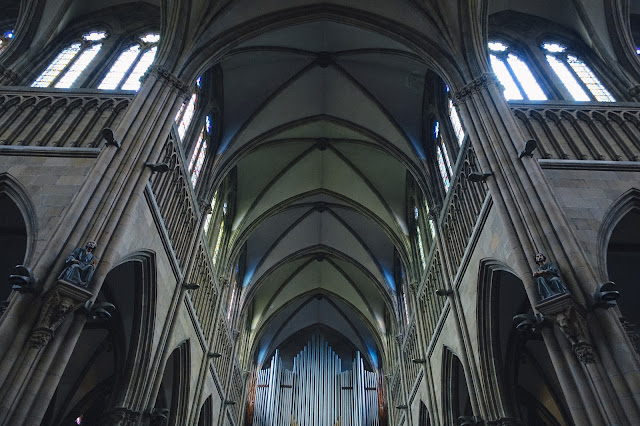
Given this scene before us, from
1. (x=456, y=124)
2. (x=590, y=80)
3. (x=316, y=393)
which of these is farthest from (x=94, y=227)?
(x=316, y=393)

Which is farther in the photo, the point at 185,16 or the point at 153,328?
the point at 185,16

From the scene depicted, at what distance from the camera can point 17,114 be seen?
12.1 metres

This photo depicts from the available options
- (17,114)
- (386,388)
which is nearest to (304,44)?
(17,114)

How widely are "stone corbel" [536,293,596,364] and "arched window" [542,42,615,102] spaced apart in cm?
796

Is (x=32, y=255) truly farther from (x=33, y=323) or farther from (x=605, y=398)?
(x=605, y=398)

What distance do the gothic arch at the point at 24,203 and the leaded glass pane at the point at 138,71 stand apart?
16.1 ft

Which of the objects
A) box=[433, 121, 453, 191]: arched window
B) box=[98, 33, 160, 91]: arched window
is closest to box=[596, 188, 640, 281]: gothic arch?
box=[433, 121, 453, 191]: arched window

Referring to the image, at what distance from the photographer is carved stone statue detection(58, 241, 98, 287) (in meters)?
7.97

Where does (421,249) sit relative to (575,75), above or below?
below

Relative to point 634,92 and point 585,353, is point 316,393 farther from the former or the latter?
point 585,353

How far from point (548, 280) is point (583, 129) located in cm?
533

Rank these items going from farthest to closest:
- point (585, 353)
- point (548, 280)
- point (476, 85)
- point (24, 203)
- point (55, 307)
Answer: point (476, 85)
point (24, 203)
point (548, 280)
point (55, 307)
point (585, 353)

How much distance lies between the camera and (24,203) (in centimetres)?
986

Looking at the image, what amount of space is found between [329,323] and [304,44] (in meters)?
17.8
